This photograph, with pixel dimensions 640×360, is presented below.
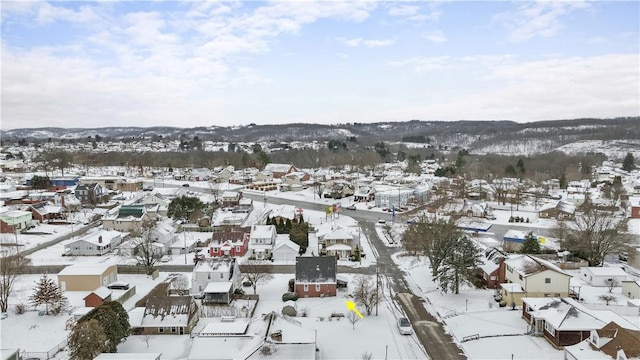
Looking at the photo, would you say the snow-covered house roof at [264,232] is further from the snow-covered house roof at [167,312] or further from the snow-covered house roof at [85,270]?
the snow-covered house roof at [167,312]

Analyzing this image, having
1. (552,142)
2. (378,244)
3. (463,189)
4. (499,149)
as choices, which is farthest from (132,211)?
(552,142)

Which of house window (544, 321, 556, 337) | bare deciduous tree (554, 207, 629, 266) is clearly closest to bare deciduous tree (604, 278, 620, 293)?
bare deciduous tree (554, 207, 629, 266)

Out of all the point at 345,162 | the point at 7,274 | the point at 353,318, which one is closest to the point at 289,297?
the point at 353,318

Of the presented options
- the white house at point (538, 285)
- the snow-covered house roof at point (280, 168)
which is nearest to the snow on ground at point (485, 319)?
the white house at point (538, 285)

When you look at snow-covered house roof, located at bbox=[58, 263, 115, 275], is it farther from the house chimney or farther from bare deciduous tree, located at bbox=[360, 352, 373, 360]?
bare deciduous tree, located at bbox=[360, 352, 373, 360]

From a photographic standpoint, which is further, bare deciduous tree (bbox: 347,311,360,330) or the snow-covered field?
bare deciduous tree (bbox: 347,311,360,330)

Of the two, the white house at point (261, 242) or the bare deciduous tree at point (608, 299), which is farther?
the white house at point (261, 242)
